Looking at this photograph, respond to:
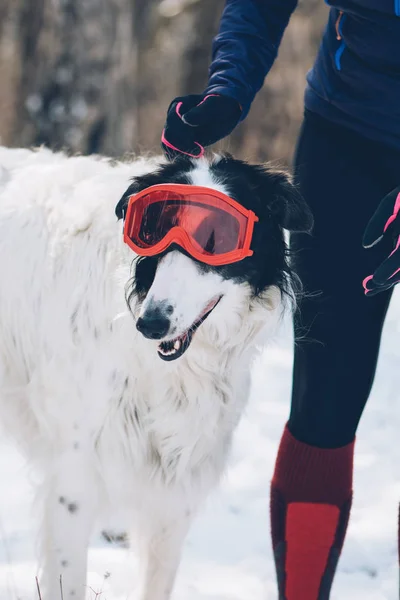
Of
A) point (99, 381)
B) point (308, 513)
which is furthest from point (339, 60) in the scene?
point (308, 513)

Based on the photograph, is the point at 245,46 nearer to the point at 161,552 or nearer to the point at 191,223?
the point at 191,223

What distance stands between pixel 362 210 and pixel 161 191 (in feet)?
1.85

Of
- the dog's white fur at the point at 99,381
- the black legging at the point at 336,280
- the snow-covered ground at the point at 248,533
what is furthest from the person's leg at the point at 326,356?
the snow-covered ground at the point at 248,533

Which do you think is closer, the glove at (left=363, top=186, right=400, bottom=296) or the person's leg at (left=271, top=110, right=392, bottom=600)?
the glove at (left=363, top=186, right=400, bottom=296)

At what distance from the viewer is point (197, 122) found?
207cm

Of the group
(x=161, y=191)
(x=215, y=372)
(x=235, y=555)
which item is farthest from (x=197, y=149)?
(x=235, y=555)

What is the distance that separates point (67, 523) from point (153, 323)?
89 centimetres

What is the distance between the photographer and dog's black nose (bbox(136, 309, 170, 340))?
181 cm

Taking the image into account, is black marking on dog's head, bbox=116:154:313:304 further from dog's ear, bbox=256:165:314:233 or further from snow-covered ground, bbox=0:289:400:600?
snow-covered ground, bbox=0:289:400:600

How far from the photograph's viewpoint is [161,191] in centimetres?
196

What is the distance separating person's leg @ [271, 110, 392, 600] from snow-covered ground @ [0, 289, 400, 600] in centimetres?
60

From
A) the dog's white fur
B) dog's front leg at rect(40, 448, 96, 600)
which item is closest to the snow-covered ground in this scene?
dog's front leg at rect(40, 448, 96, 600)

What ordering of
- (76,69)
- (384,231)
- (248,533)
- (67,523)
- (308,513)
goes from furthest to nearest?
1. (76,69)
2. (248,533)
3. (67,523)
4. (308,513)
5. (384,231)

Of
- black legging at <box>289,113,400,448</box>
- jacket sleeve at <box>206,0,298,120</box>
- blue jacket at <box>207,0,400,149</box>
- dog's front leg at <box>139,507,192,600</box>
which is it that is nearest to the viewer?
blue jacket at <box>207,0,400,149</box>
